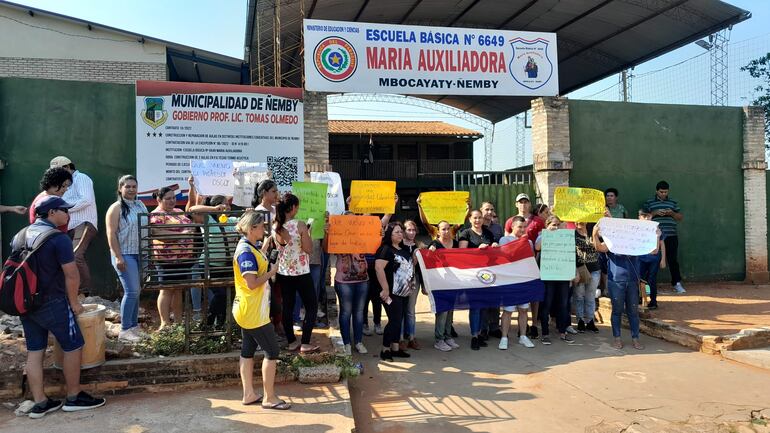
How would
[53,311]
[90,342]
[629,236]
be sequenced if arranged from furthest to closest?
[629,236] → [90,342] → [53,311]

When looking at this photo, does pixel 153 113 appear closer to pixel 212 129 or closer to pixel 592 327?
pixel 212 129

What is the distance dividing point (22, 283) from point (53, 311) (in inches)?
12.0

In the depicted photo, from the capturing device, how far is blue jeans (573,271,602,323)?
680cm

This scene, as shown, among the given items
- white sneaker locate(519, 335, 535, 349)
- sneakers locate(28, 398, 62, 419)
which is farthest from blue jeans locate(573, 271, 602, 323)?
sneakers locate(28, 398, 62, 419)

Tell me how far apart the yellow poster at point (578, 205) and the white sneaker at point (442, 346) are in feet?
7.74

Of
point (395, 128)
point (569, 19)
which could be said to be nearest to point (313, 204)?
point (569, 19)

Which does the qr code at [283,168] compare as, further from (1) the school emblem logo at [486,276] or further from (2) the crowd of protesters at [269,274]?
(1) the school emblem logo at [486,276]

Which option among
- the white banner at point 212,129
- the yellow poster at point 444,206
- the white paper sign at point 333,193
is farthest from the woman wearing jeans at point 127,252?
the yellow poster at point 444,206

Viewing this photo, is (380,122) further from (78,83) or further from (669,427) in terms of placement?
(669,427)

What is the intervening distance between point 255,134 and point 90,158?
7.84 ft

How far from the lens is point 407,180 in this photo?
2345 cm

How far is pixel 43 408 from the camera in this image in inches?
152

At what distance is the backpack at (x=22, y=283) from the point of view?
3.70 m

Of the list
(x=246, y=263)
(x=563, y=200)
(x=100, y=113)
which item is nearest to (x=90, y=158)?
(x=100, y=113)
